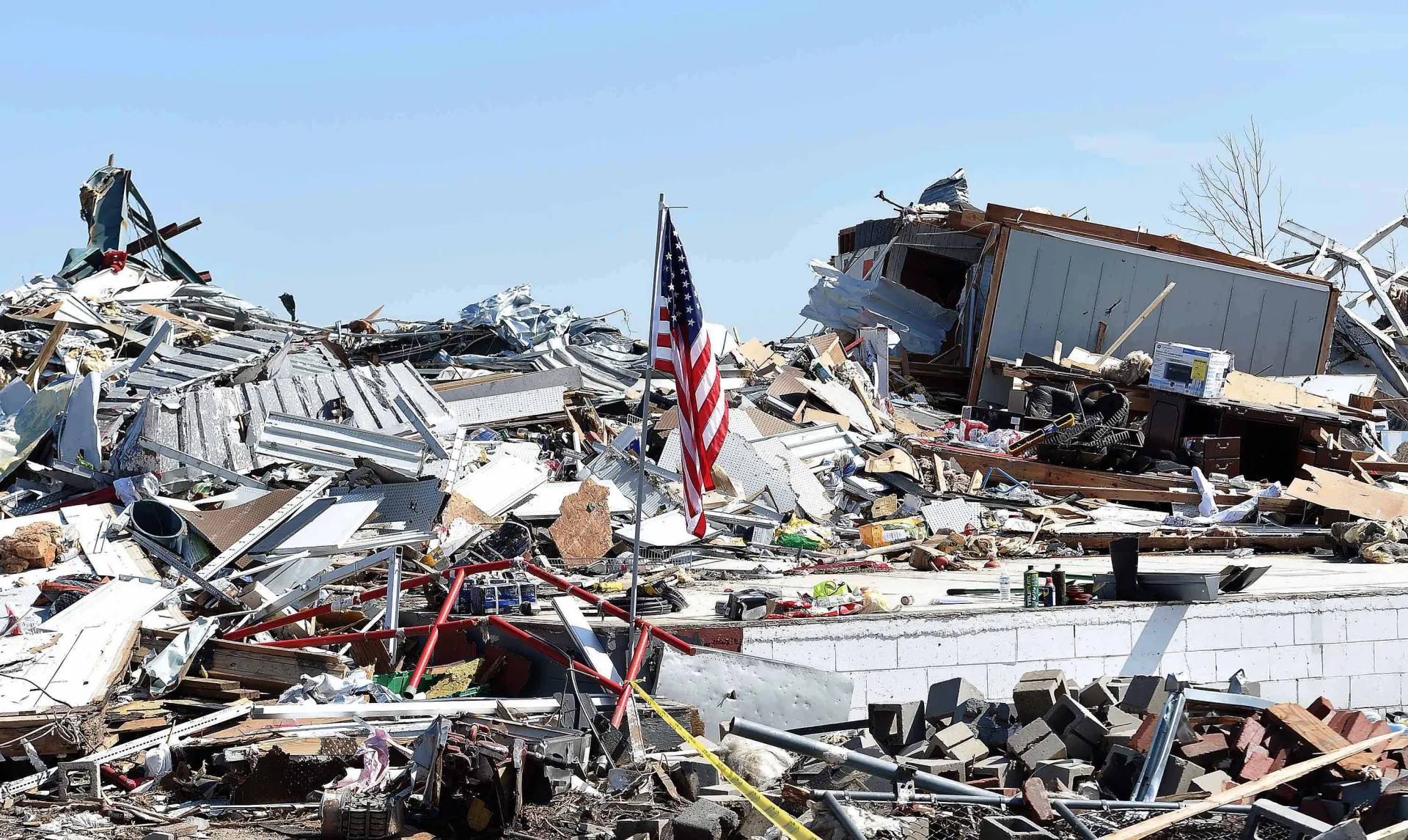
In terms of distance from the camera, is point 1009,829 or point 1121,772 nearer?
point 1009,829

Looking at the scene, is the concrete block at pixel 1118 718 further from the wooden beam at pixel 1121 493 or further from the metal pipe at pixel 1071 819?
the wooden beam at pixel 1121 493

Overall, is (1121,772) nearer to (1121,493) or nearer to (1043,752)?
(1043,752)

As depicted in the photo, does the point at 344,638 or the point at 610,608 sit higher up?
the point at 610,608

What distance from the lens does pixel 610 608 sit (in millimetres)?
9312

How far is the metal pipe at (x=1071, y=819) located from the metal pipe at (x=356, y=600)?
4790mm

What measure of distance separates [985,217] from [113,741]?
17211 mm

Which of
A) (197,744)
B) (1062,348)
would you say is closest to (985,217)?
(1062,348)

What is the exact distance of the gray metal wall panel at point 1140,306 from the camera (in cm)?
2108

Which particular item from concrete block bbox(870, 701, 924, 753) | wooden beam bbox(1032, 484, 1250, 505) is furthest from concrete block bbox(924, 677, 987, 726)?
wooden beam bbox(1032, 484, 1250, 505)

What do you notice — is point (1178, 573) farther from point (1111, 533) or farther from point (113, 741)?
point (113, 741)

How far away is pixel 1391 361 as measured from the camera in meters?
23.8

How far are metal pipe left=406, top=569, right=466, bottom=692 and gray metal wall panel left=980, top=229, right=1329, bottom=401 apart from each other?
43.9 ft

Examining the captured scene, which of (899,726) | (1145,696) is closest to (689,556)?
(899,726)

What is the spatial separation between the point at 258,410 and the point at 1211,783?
10.3 meters
